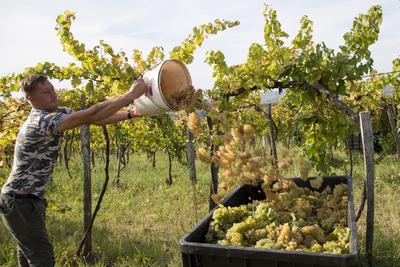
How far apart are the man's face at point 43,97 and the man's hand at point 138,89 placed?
28.4 inches

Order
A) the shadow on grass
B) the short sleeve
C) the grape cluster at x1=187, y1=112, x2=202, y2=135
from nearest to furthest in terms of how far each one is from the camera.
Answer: the short sleeve
the grape cluster at x1=187, y1=112, x2=202, y2=135
the shadow on grass

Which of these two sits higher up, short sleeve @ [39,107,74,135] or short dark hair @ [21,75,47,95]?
short dark hair @ [21,75,47,95]

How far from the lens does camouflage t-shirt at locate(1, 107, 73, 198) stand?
273cm

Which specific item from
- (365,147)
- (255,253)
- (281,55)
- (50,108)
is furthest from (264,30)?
(255,253)

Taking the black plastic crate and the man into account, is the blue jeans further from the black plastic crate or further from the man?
the black plastic crate

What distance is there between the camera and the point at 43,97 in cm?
277

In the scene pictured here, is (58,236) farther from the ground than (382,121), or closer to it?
closer to it

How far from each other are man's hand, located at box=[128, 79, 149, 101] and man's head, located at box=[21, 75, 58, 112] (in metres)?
0.72

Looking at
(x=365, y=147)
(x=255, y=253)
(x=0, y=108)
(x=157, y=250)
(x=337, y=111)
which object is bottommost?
(x=157, y=250)

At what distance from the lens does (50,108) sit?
112 inches

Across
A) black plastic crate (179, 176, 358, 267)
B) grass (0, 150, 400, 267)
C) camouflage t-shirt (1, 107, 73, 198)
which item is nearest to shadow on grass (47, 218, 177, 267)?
grass (0, 150, 400, 267)

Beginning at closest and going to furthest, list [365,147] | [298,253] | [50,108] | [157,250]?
1. [298,253]
2. [50,108]
3. [365,147]
4. [157,250]

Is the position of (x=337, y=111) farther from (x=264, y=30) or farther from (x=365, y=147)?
(x=264, y=30)

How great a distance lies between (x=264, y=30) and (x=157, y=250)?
267 cm
